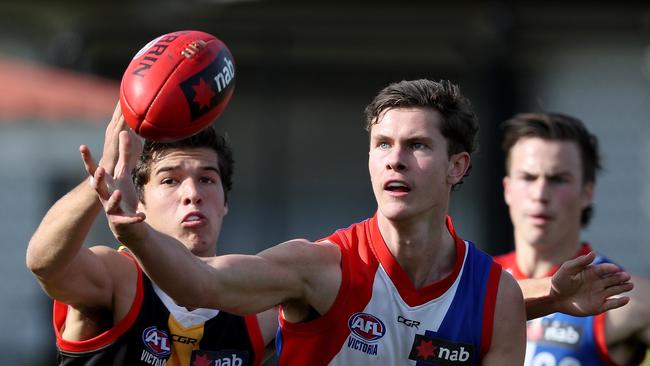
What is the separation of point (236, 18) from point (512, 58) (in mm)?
3501

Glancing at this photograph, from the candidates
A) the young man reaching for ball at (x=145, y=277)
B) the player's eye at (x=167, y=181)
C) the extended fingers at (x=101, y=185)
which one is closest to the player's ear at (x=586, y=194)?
the young man reaching for ball at (x=145, y=277)

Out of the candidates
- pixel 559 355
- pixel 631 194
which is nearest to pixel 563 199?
pixel 559 355

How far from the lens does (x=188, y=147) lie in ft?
19.4

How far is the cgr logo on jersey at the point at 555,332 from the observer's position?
270 inches

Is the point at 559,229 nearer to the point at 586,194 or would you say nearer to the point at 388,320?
→ the point at 586,194

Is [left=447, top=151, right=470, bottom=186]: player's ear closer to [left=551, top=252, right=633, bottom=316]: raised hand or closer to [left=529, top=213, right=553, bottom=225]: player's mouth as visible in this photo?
[left=551, top=252, right=633, bottom=316]: raised hand

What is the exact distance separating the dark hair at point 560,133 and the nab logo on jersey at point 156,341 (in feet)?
9.85

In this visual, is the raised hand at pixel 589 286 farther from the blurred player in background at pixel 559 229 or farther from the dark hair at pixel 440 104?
the blurred player in background at pixel 559 229

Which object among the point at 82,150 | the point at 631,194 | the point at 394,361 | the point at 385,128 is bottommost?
the point at 394,361

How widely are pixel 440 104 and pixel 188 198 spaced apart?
4.15ft

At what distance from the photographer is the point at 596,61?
14.6 meters

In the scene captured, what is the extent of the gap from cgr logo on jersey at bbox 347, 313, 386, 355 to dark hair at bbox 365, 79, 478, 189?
841 mm

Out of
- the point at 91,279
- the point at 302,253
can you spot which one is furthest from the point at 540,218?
the point at 91,279

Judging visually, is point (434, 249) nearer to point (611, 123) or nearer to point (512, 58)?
point (512, 58)
